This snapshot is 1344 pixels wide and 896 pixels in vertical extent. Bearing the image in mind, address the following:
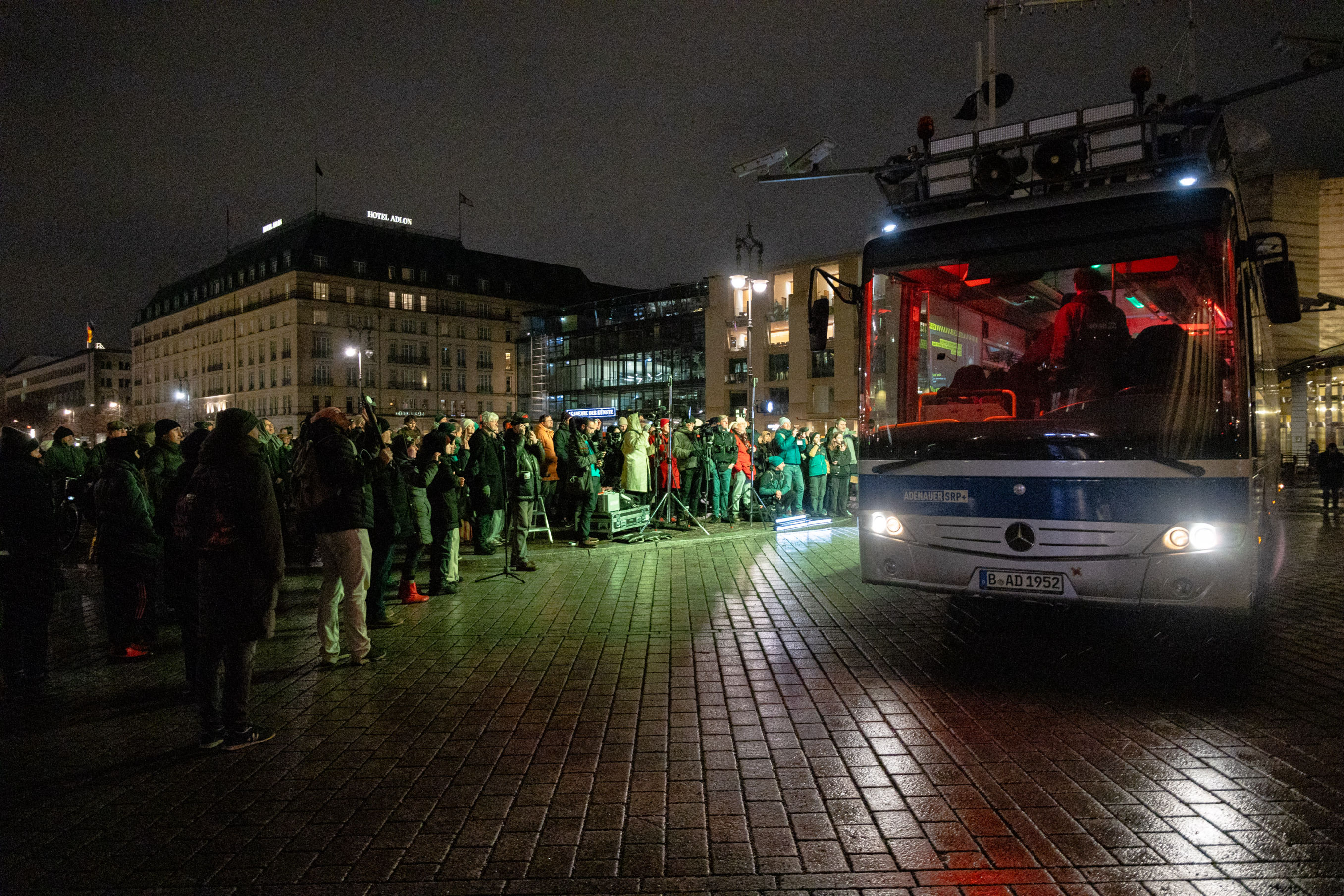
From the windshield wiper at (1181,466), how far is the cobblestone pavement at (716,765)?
4.92 ft

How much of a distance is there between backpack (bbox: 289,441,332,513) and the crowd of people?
0.01m

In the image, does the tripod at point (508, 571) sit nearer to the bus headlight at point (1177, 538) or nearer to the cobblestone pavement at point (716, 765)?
the cobblestone pavement at point (716, 765)

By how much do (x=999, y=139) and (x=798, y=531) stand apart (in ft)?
32.7

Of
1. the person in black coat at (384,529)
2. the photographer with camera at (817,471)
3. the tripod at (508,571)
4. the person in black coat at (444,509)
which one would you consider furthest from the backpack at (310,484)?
the photographer with camera at (817,471)

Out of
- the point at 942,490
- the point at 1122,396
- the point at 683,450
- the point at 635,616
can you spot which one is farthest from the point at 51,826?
the point at 683,450

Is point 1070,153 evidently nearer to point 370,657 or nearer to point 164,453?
point 370,657

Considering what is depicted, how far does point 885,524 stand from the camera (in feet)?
22.3

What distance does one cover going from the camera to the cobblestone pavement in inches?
136

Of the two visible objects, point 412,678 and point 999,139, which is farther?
point 999,139

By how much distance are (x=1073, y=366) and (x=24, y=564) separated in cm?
789

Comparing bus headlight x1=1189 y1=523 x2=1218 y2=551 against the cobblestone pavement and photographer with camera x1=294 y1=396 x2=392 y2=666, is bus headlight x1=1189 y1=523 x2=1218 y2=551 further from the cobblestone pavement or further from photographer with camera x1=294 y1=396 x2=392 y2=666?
photographer with camera x1=294 y1=396 x2=392 y2=666

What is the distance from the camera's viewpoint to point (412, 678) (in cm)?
623

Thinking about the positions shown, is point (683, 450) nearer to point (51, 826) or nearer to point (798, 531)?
point (798, 531)

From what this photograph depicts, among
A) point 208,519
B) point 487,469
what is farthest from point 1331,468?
point 208,519
